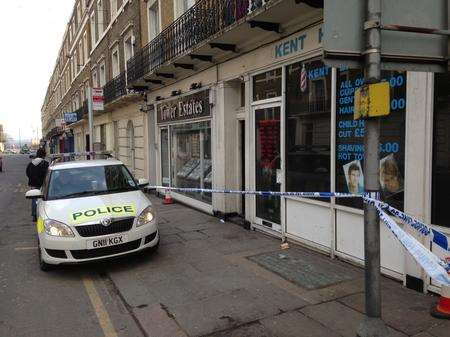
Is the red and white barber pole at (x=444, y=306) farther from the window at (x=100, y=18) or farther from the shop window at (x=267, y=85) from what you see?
the window at (x=100, y=18)

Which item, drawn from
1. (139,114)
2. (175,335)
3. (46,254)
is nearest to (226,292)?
(175,335)

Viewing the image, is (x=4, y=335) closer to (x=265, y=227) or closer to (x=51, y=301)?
(x=51, y=301)

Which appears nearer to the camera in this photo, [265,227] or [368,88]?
[368,88]

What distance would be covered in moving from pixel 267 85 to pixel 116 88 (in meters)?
13.0

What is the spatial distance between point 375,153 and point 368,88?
43 cm

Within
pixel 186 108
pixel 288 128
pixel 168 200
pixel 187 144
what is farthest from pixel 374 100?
pixel 168 200

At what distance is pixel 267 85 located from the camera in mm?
8273

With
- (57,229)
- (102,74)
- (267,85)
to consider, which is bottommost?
(57,229)

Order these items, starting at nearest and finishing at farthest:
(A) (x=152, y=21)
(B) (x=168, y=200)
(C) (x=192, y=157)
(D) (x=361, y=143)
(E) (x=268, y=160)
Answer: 1. (D) (x=361, y=143)
2. (E) (x=268, y=160)
3. (C) (x=192, y=157)
4. (B) (x=168, y=200)
5. (A) (x=152, y=21)

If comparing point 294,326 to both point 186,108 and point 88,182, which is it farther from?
point 186,108

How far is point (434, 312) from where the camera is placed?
444 centimetres

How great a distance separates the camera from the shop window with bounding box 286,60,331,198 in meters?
6.80

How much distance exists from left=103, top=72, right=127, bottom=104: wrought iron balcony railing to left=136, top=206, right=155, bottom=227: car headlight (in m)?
12.2

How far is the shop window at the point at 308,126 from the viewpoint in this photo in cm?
680
